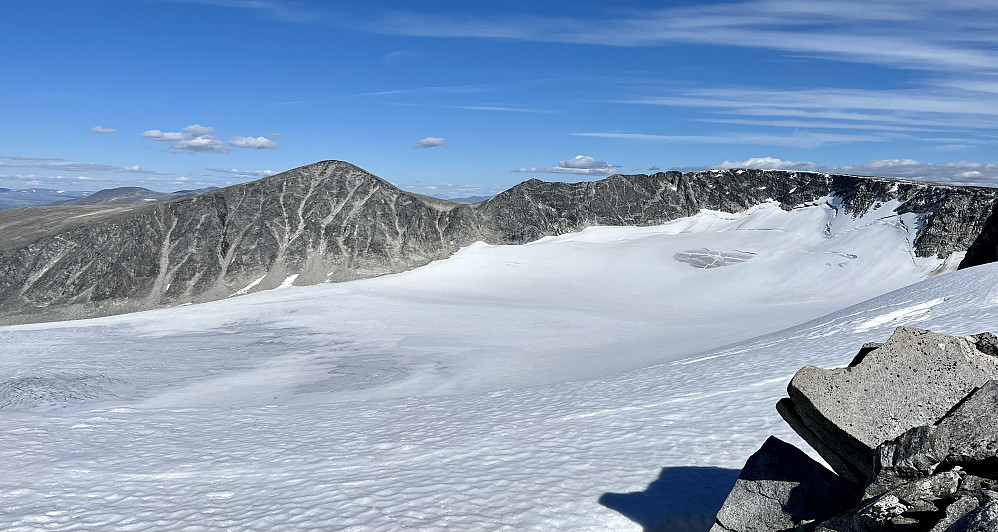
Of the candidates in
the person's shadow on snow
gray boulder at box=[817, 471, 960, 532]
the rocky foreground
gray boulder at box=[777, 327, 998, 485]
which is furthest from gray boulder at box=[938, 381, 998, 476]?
the person's shadow on snow

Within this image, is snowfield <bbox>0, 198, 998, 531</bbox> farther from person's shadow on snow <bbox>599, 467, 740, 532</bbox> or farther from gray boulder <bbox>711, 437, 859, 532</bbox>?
gray boulder <bbox>711, 437, 859, 532</bbox>

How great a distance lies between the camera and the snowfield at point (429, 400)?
998cm

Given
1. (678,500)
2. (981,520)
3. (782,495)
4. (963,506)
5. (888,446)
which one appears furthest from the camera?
(678,500)

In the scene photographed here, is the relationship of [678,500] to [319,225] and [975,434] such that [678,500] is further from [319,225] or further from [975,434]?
[319,225]

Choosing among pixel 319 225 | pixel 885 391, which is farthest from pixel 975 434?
pixel 319 225

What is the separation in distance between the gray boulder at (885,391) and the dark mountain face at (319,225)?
5071 centimetres

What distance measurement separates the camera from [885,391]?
6.49m

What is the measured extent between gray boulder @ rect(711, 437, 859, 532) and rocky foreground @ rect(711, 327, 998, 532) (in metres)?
0.01

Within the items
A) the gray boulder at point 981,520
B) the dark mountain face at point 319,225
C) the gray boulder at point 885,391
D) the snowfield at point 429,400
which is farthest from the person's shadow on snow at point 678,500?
the dark mountain face at point 319,225

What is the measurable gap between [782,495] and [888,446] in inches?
66.2

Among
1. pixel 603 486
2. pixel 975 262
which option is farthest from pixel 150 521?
pixel 975 262

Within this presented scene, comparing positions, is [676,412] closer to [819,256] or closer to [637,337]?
[637,337]

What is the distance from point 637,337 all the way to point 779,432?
73.0 feet

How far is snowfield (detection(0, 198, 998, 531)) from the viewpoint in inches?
393
